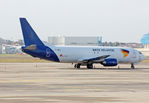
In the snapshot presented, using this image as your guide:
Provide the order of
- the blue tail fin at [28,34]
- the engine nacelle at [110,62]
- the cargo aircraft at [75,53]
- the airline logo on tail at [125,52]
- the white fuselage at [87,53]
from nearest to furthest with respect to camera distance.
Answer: the blue tail fin at [28,34], the cargo aircraft at [75,53], the white fuselage at [87,53], the engine nacelle at [110,62], the airline logo on tail at [125,52]

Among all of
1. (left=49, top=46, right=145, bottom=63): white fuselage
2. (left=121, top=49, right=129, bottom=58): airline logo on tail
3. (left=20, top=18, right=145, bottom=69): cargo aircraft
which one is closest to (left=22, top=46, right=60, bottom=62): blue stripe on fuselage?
(left=20, top=18, right=145, bottom=69): cargo aircraft

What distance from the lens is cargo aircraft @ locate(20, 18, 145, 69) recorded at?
2499 inches

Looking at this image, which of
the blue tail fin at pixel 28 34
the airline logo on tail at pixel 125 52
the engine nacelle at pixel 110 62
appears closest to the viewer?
the blue tail fin at pixel 28 34

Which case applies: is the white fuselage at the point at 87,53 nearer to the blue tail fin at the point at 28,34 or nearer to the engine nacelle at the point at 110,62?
the engine nacelle at the point at 110,62

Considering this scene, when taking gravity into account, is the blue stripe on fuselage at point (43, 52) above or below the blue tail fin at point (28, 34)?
below

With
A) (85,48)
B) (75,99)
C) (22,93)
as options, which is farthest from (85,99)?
(85,48)

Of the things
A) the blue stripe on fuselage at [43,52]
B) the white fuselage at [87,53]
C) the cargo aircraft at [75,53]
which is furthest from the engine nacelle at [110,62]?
the blue stripe on fuselage at [43,52]

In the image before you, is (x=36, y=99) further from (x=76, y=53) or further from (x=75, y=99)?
(x=76, y=53)

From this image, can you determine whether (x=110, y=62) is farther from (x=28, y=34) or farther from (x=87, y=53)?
(x=28, y=34)

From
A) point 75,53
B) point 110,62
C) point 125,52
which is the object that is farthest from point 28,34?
point 125,52

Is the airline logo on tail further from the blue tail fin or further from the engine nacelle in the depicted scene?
the blue tail fin

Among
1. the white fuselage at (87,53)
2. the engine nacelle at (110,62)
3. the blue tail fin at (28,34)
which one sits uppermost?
the blue tail fin at (28,34)

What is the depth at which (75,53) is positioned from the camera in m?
66.6

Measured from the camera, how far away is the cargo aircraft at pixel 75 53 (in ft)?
208
